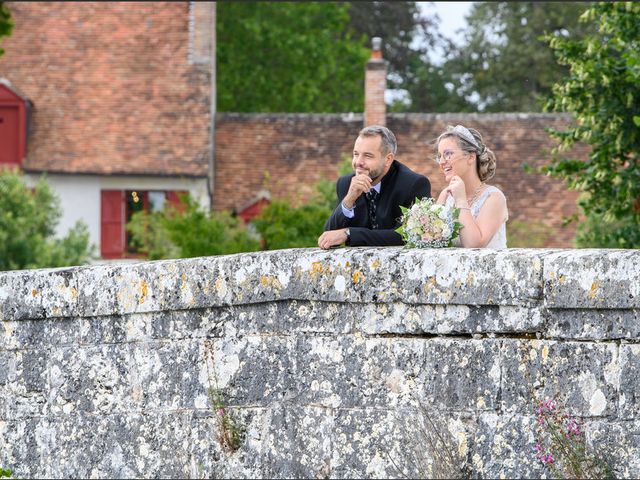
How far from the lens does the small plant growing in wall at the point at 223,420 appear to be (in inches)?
264

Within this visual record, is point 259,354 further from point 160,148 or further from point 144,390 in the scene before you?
point 160,148

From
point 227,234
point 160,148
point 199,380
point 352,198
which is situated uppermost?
point 160,148

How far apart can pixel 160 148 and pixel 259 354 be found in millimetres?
26390

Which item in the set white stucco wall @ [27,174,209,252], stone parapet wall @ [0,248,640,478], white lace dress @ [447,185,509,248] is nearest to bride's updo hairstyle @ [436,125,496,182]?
white lace dress @ [447,185,509,248]

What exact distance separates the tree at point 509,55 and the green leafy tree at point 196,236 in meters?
20.6

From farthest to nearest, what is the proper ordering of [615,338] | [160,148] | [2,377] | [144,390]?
1. [160,148]
2. [2,377]
3. [144,390]
4. [615,338]

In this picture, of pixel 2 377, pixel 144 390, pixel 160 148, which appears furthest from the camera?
pixel 160 148

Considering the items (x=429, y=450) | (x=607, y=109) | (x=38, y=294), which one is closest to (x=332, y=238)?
(x=429, y=450)

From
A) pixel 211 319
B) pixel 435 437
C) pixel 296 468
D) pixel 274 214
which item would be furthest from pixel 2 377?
pixel 274 214

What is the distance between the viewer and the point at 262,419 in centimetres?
663

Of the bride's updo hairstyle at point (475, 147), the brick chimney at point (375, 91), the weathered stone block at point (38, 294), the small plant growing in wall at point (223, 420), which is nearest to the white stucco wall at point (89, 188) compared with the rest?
the brick chimney at point (375, 91)

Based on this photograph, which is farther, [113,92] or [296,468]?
[113,92]

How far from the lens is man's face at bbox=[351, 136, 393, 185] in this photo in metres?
6.80

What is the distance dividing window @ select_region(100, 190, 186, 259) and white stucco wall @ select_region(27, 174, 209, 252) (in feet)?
0.48
